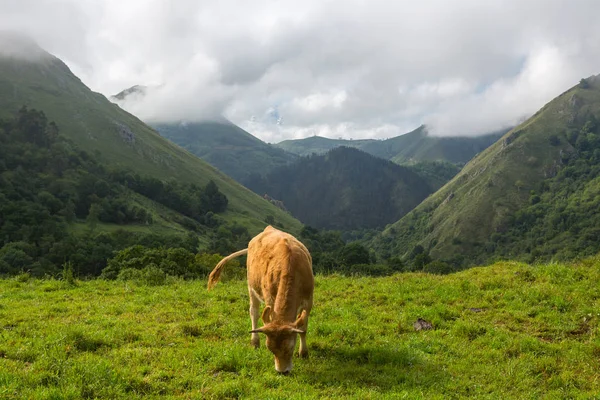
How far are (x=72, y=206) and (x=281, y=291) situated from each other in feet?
435

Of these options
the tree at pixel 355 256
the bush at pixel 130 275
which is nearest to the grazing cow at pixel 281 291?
the bush at pixel 130 275

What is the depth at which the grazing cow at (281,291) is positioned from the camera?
8.56 meters

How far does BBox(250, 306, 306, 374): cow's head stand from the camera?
27.6ft

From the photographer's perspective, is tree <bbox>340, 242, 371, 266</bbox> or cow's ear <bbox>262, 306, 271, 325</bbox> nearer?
cow's ear <bbox>262, 306, 271, 325</bbox>

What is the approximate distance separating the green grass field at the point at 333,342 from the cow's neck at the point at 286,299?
4.44 feet

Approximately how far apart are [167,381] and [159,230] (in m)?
134

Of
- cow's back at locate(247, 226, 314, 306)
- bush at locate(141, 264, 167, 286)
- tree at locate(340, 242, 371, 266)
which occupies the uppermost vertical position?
cow's back at locate(247, 226, 314, 306)

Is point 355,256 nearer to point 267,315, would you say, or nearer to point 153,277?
point 153,277

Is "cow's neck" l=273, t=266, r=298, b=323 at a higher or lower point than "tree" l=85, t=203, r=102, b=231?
lower

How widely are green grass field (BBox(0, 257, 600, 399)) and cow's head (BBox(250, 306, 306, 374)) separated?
35cm

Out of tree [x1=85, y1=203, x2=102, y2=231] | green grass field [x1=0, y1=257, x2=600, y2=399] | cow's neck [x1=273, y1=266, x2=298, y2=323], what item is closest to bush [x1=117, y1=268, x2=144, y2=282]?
green grass field [x1=0, y1=257, x2=600, y2=399]

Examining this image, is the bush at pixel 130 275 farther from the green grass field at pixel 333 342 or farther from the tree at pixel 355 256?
the tree at pixel 355 256

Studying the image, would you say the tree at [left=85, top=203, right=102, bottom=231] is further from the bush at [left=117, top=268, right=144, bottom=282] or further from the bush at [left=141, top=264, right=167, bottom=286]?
the bush at [left=141, top=264, right=167, bottom=286]

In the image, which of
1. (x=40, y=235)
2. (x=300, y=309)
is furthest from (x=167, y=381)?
(x=40, y=235)
